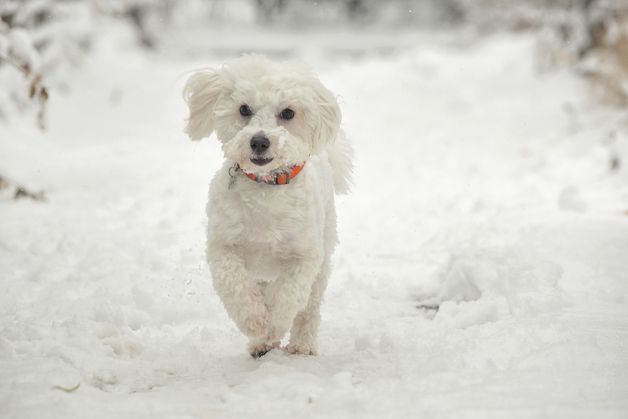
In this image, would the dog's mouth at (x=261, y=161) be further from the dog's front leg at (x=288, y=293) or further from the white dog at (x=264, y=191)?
the dog's front leg at (x=288, y=293)

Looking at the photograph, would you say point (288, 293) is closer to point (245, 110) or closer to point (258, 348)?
point (258, 348)

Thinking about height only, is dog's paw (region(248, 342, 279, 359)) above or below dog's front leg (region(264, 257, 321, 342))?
below

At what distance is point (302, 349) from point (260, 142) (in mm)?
1241

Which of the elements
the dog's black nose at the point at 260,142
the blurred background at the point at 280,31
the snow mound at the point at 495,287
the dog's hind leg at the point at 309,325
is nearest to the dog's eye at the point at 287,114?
the dog's black nose at the point at 260,142

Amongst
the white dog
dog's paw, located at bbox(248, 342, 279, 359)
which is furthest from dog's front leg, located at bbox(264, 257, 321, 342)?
dog's paw, located at bbox(248, 342, 279, 359)

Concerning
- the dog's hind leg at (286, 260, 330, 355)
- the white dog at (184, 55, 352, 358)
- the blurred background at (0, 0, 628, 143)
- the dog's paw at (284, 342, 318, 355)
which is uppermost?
the white dog at (184, 55, 352, 358)

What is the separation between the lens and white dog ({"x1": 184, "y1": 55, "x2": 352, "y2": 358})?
3.80 metres

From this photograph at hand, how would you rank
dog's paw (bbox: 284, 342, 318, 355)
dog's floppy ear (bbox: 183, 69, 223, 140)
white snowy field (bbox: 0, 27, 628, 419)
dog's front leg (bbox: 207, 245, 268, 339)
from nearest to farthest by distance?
white snowy field (bbox: 0, 27, 628, 419) → dog's front leg (bbox: 207, 245, 268, 339) → dog's floppy ear (bbox: 183, 69, 223, 140) → dog's paw (bbox: 284, 342, 318, 355)

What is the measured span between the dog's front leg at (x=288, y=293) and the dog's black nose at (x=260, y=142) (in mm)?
684

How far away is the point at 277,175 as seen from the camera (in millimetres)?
3891

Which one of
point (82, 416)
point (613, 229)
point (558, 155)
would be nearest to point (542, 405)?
point (82, 416)

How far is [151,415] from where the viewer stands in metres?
3.05

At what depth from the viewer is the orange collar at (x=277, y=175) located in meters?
3.84

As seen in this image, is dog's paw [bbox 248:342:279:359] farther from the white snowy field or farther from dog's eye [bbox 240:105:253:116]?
dog's eye [bbox 240:105:253:116]
